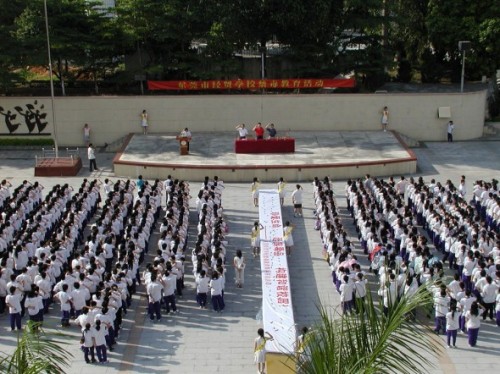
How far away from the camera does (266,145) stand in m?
24.7

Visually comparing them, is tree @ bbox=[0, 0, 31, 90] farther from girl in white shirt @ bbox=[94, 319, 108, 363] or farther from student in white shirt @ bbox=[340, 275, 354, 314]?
student in white shirt @ bbox=[340, 275, 354, 314]

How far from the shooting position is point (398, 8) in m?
30.6

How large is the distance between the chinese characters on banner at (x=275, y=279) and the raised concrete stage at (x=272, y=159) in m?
3.54

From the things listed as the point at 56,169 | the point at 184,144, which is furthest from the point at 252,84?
the point at 56,169

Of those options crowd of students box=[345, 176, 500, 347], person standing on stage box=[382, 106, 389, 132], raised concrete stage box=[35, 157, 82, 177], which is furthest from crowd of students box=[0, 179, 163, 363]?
person standing on stage box=[382, 106, 389, 132]

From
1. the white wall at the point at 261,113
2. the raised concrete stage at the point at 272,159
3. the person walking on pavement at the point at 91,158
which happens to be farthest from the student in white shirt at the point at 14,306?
the white wall at the point at 261,113

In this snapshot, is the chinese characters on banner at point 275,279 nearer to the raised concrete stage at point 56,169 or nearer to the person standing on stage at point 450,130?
the raised concrete stage at point 56,169

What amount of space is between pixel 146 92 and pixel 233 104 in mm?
5313

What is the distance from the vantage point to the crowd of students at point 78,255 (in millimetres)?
12844

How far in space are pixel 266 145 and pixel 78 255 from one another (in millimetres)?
11226

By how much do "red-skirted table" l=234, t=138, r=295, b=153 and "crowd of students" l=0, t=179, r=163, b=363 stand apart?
227 inches

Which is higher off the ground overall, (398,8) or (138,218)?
(398,8)

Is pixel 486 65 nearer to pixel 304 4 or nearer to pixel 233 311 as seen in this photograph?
pixel 304 4

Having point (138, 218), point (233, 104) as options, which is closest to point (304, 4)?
point (233, 104)
